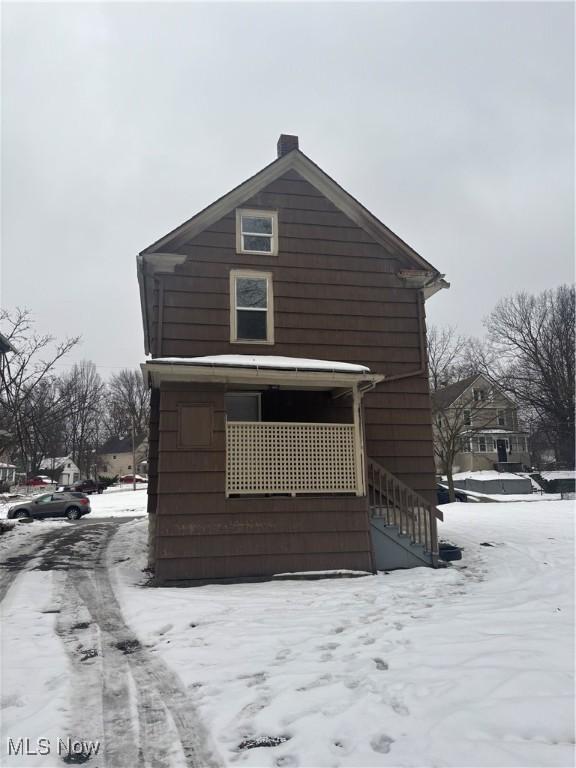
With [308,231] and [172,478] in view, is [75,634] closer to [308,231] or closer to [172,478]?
[172,478]

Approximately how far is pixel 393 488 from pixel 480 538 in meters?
4.71

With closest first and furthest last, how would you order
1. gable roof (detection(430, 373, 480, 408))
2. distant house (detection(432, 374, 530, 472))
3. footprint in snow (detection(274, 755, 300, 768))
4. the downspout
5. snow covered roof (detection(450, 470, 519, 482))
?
footprint in snow (detection(274, 755, 300, 768)) → the downspout → gable roof (detection(430, 373, 480, 408)) → snow covered roof (detection(450, 470, 519, 482)) → distant house (detection(432, 374, 530, 472))

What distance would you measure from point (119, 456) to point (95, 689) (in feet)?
256

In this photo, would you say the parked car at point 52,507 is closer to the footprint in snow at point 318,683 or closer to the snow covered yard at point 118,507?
Answer: the snow covered yard at point 118,507

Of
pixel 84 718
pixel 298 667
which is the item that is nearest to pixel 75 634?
pixel 84 718

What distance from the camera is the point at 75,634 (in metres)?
5.88

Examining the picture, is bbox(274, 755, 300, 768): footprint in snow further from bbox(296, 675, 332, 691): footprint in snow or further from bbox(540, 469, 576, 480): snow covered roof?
bbox(540, 469, 576, 480): snow covered roof

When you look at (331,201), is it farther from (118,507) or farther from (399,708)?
(118,507)

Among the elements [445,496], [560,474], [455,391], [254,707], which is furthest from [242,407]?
[560,474]

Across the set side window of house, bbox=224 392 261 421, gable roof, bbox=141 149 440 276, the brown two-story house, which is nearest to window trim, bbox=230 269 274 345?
the brown two-story house

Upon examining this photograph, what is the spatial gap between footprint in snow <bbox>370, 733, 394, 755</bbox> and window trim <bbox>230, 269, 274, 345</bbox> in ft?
25.5

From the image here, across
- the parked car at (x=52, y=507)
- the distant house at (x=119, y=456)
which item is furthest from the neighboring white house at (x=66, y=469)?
the parked car at (x=52, y=507)

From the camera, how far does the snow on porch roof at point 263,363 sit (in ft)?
28.7

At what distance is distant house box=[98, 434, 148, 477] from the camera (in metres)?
75.0
